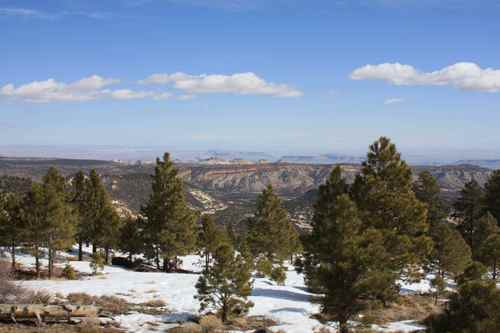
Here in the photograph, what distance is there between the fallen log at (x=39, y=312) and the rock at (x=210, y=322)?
5.44 meters

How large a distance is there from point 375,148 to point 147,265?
32.5 meters

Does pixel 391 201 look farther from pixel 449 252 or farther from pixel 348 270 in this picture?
pixel 449 252

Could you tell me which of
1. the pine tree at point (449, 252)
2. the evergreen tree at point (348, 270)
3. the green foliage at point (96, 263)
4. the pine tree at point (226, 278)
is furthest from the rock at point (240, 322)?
the pine tree at point (449, 252)

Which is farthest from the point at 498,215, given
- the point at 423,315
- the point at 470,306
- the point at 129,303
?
the point at 470,306

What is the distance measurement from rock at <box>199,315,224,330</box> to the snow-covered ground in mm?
1906

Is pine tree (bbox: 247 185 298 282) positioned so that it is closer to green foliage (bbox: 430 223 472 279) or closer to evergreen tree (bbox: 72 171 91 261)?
green foliage (bbox: 430 223 472 279)

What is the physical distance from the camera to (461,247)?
4394 centimetres

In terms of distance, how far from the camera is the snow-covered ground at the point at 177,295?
26.8 m

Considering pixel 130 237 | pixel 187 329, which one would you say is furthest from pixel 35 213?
pixel 187 329

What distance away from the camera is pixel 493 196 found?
68.6 m

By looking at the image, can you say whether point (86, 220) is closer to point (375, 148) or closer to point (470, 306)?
point (375, 148)

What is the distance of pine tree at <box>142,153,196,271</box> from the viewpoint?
158 feet

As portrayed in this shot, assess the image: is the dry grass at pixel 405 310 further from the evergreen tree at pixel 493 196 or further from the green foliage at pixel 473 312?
the evergreen tree at pixel 493 196

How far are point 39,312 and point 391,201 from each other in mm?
21205
